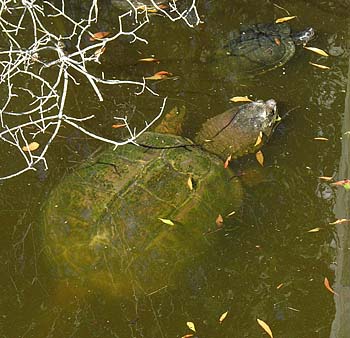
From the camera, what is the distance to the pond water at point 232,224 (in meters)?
2.82

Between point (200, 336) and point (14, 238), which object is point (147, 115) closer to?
point (14, 238)

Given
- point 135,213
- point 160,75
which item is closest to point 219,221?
point 135,213

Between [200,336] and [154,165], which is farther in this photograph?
[154,165]

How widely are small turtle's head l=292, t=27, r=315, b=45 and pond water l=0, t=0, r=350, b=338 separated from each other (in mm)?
68

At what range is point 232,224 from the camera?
10.4ft

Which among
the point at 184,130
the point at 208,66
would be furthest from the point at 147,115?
the point at 208,66

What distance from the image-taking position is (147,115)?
3902 millimetres

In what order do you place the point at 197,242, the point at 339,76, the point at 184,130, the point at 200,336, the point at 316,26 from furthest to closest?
1. the point at 316,26
2. the point at 339,76
3. the point at 184,130
4. the point at 197,242
5. the point at 200,336

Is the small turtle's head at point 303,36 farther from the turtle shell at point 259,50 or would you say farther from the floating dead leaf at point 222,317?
the floating dead leaf at point 222,317

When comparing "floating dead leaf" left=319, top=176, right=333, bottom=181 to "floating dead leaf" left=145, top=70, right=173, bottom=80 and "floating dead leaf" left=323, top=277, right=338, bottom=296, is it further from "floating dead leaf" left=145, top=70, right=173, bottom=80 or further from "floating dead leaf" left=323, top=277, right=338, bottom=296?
"floating dead leaf" left=145, top=70, right=173, bottom=80

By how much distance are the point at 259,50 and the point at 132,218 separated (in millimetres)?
1911

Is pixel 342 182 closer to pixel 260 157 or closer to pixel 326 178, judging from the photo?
pixel 326 178

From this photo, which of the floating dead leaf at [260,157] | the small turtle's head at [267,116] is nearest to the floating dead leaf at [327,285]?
the floating dead leaf at [260,157]

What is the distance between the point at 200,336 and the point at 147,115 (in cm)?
160
